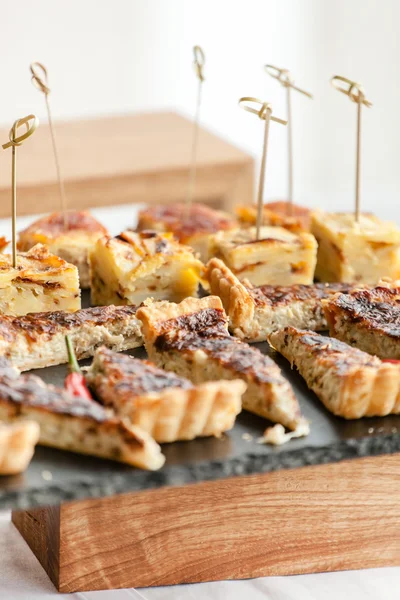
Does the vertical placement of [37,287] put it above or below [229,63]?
above

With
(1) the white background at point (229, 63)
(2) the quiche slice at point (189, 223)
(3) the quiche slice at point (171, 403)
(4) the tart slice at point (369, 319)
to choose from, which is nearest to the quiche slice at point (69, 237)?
(2) the quiche slice at point (189, 223)

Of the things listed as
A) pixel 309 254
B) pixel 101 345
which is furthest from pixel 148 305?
pixel 309 254

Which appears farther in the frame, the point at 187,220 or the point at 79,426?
the point at 187,220

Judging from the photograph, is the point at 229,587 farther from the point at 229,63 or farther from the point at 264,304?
the point at 229,63

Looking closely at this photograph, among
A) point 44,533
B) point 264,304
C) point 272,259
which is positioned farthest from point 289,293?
point 44,533

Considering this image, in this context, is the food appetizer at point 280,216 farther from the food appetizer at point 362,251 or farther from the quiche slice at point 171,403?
the quiche slice at point 171,403

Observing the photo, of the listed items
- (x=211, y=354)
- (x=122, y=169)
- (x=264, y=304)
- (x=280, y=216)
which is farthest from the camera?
(x=122, y=169)

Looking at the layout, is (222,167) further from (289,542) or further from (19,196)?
(289,542)
